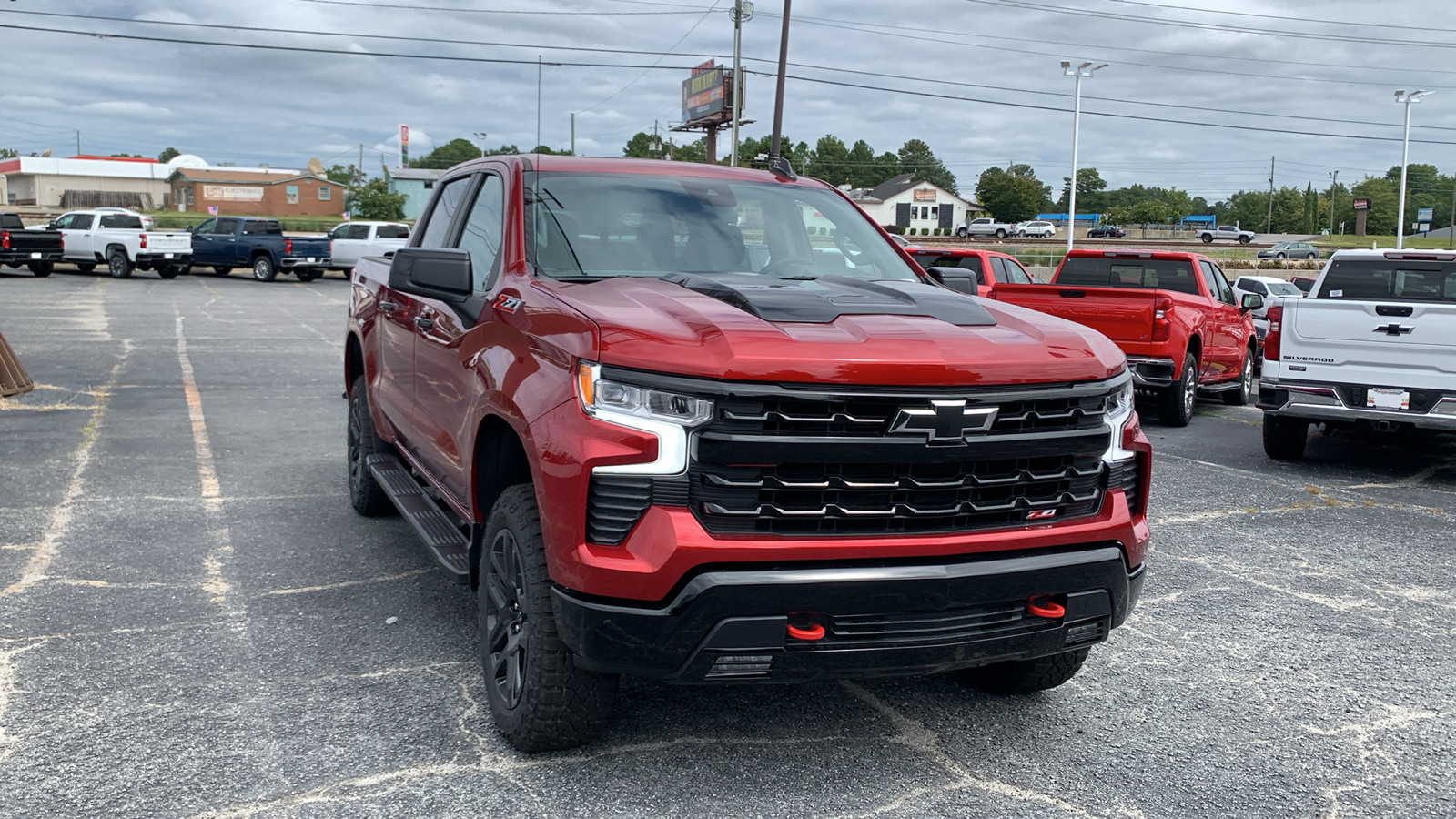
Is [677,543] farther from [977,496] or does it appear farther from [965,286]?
[965,286]

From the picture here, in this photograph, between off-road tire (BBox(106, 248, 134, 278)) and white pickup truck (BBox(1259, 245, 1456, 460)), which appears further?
off-road tire (BBox(106, 248, 134, 278))

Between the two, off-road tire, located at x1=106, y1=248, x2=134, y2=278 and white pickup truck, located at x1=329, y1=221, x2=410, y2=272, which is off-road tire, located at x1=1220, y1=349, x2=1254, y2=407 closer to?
white pickup truck, located at x1=329, y1=221, x2=410, y2=272

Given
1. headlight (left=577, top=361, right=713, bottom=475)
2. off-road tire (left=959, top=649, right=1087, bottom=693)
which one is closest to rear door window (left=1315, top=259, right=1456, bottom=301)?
off-road tire (left=959, top=649, right=1087, bottom=693)

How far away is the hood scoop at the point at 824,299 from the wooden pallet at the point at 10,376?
30.9ft

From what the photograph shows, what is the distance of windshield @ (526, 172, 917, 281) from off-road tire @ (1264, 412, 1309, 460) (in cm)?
594

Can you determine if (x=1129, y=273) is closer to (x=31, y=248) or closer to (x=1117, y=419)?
(x=1117, y=419)

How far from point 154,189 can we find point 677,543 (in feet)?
444

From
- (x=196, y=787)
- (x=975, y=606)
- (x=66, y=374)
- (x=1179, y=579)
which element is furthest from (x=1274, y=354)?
→ (x=66, y=374)

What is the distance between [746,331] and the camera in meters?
3.27

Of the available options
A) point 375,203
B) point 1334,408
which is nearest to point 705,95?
point 375,203

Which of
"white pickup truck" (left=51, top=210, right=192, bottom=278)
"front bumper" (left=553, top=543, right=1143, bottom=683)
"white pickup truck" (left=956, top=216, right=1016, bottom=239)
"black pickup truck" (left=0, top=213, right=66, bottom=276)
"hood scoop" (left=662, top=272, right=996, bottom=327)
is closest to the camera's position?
"front bumper" (left=553, top=543, right=1143, bottom=683)

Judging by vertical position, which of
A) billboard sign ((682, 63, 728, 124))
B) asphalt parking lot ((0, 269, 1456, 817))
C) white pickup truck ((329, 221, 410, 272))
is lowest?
asphalt parking lot ((0, 269, 1456, 817))

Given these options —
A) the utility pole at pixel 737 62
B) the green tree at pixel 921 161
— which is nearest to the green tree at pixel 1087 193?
the green tree at pixel 921 161

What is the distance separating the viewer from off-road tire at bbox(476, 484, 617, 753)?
11.2ft
